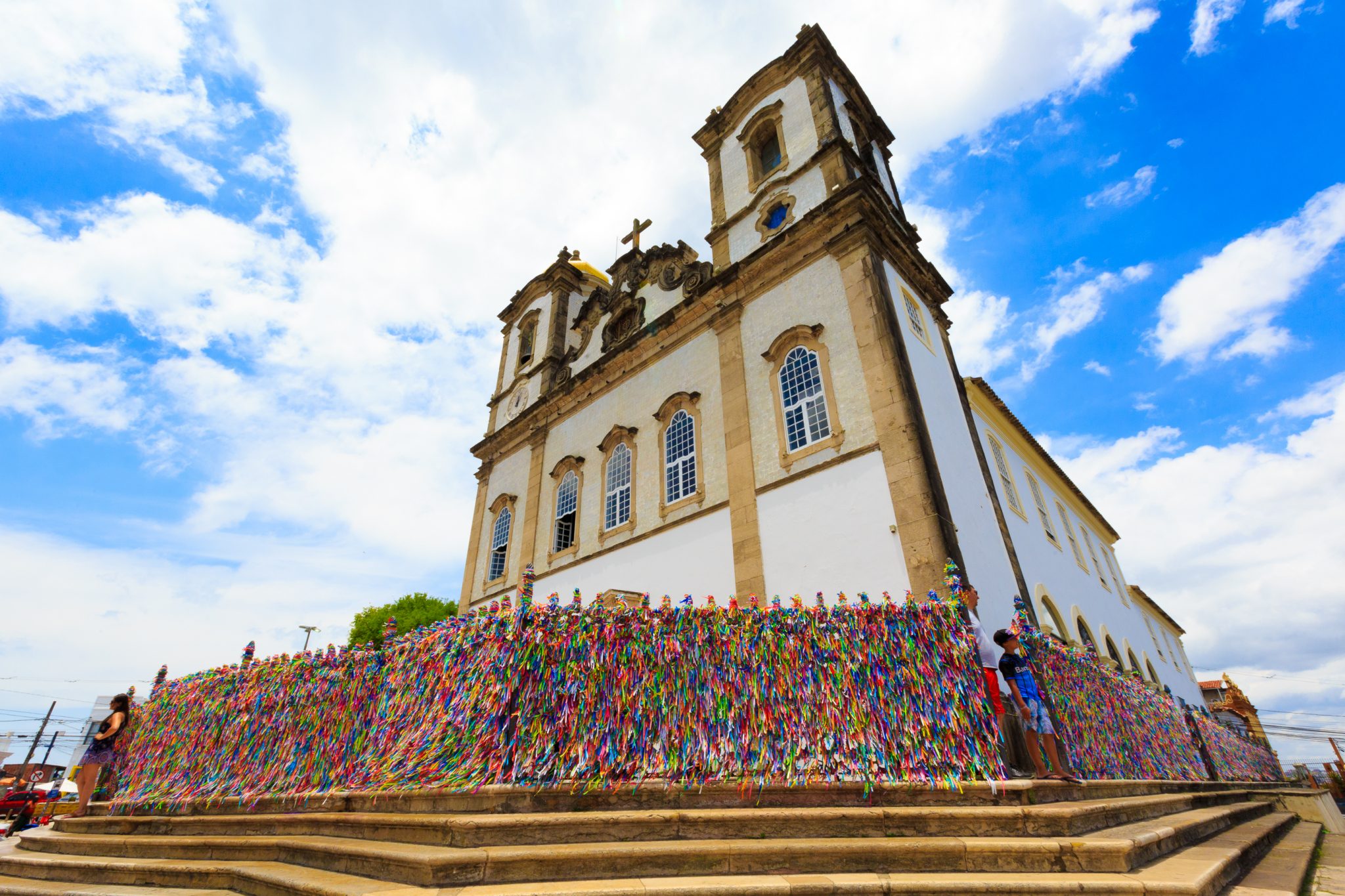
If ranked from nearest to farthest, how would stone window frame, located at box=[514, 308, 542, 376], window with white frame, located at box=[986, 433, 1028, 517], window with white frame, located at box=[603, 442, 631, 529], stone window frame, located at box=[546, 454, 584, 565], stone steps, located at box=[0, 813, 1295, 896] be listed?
stone steps, located at box=[0, 813, 1295, 896], window with white frame, located at box=[603, 442, 631, 529], window with white frame, located at box=[986, 433, 1028, 517], stone window frame, located at box=[546, 454, 584, 565], stone window frame, located at box=[514, 308, 542, 376]

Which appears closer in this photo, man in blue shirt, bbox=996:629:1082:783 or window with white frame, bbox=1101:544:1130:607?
man in blue shirt, bbox=996:629:1082:783

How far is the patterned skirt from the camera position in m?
9.09

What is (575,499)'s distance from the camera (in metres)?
16.5

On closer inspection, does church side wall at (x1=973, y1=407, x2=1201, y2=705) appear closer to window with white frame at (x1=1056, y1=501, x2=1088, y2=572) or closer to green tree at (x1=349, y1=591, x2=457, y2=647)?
window with white frame at (x1=1056, y1=501, x2=1088, y2=572)

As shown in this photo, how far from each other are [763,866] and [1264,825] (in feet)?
26.6

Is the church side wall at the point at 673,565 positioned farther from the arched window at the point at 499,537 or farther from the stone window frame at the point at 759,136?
the stone window frame at the point at 759,136

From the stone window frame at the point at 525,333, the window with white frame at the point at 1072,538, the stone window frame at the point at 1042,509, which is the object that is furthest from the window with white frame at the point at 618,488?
the window with white frame at the point at 1072,538

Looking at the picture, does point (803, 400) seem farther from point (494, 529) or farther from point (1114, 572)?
point (1114, 572)

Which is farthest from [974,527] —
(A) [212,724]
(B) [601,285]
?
(B) [601,285]

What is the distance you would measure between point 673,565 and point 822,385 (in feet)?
15.4

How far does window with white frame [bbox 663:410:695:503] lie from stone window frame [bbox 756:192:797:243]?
4818 mm

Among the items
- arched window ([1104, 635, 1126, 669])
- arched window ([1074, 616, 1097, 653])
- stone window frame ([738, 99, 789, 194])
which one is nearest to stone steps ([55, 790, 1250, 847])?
arched window ([1074, 616, 1097, 653])

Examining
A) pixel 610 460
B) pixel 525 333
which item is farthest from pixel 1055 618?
pixel 525 333

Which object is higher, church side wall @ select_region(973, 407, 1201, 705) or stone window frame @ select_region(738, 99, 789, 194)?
stone window frame @ select_region(738, 99, 789, 194)
